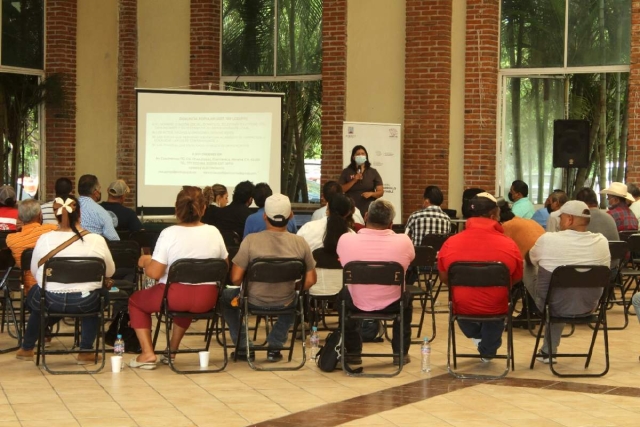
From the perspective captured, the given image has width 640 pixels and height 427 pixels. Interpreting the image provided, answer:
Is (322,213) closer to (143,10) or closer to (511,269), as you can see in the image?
(511,269)

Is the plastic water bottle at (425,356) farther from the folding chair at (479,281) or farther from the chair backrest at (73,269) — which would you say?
the chair backrest at (73,269)

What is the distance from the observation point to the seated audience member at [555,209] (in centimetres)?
1045

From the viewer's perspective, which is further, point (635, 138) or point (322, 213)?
point (635, 138)

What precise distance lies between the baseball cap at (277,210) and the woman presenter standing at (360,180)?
18.0 ft

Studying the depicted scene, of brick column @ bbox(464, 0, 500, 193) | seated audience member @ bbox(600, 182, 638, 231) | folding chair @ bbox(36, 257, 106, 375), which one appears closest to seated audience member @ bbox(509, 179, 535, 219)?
seated audience member @ bbox(600, 182, 638, 231)

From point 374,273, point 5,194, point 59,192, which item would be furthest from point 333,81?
point 374,273

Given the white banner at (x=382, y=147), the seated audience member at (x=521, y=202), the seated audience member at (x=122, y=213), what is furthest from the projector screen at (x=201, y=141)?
the seated audience member at (x=521, y=202)

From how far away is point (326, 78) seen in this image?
1581 cm

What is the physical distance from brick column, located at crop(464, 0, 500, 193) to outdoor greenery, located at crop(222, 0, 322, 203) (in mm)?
2338

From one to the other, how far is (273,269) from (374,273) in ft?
2.28

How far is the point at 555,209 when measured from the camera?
10.8 m

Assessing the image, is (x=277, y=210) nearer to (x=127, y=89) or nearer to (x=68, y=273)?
(x=68, y=273)

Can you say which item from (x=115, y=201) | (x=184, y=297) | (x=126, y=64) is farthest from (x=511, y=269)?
(x=126, y=64)

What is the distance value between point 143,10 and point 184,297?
32.8 ft
